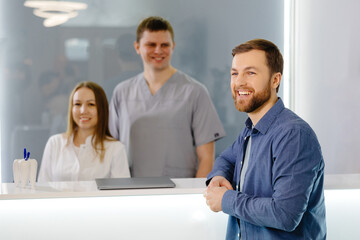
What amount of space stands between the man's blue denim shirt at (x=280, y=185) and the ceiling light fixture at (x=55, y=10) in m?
2.29

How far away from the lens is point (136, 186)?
7.04 feet

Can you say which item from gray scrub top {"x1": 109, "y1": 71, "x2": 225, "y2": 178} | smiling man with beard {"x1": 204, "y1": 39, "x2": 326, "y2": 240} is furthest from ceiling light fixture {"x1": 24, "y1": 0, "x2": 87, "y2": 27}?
smiling man with beard {"x1": 204, "y1": 39, "x2": 326, "y2": 240}

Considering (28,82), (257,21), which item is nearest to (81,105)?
(28,82)

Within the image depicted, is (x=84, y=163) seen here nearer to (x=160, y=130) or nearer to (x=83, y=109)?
(x=83, y=109)

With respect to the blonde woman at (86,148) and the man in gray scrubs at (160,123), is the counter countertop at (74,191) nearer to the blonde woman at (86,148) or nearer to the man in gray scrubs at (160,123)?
the blonde woman at (86,148)

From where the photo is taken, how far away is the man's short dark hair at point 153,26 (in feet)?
11.7

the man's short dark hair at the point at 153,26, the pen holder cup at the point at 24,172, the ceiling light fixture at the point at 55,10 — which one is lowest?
the pen holder cup at the point at 24,172

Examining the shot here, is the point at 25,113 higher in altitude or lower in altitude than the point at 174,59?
lower

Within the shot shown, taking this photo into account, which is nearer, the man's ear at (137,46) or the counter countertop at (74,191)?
the counter countertop at (74,191)

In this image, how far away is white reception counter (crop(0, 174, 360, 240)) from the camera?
2.11m

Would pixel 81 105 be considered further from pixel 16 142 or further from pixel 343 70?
pixel 343 70

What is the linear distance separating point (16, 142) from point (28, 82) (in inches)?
18.2

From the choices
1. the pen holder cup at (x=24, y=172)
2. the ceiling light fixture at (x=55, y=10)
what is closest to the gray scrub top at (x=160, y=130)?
the ceiling light fixture at (x=55, y=10)

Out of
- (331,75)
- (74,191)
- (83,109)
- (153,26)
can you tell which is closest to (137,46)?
(153,26)
